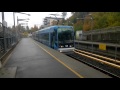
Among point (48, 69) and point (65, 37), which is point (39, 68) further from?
point (65, 37)

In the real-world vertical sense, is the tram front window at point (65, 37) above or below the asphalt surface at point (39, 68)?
above

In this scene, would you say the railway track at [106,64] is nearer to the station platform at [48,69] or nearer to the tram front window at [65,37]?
the tram front window at [65,37]

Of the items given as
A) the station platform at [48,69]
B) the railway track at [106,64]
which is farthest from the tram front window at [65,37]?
the station platform at [48,69]

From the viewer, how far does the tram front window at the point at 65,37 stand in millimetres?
23487

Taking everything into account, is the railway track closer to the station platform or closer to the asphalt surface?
the station platform

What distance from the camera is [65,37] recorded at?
2381 centimetres

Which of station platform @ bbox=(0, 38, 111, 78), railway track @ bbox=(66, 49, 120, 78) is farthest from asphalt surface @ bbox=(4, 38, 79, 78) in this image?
railway track @ bbox=(66, 49, 120, 78)

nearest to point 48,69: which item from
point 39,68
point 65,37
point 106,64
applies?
point 39,68

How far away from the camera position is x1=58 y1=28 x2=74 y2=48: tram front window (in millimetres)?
23487

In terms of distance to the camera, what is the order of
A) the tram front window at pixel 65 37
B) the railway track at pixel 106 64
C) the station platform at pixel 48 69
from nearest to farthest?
the station platform at pixel 48 69
the railway track at pixel 106 64
the tram front window at pixel 65 37
